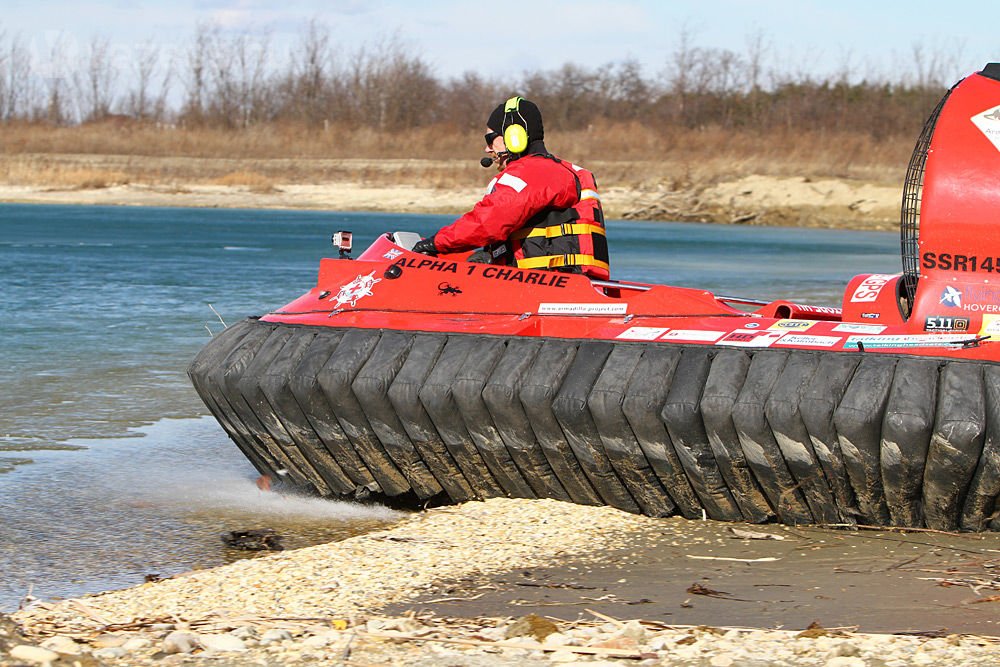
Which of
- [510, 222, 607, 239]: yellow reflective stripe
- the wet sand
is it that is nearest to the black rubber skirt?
the wet sand

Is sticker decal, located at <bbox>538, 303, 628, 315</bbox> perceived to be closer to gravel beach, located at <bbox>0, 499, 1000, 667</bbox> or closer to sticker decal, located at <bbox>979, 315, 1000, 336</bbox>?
gravel beach, located at <bbox>0, 499, 1000, 667</bbox>

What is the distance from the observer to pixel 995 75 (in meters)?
4.27

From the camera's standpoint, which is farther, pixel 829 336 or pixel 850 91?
pixel 850 91

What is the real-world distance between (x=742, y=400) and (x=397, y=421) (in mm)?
1234

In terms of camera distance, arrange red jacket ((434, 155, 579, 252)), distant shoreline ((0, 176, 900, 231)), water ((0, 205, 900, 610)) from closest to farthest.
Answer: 1. water ((0, 205, 900, 610))
2. red jacket ((434, 155, 579, 252))
3. distant shoreline ((0, 176, 900, 231))

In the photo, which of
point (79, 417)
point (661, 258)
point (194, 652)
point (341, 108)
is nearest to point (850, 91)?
point (341, 108)

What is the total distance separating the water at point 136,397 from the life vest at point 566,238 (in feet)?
3.71

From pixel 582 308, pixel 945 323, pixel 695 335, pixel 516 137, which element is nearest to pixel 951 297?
pixel 945 323

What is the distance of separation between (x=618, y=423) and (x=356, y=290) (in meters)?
1.39

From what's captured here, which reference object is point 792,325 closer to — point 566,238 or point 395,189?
point 566,238

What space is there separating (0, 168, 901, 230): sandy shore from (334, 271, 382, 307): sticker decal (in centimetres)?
2647

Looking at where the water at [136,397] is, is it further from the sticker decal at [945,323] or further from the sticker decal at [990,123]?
the sticker decal at [990,123]

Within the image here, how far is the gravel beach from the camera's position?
305 cm

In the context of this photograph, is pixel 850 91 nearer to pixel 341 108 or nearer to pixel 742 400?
pixel 341 108
